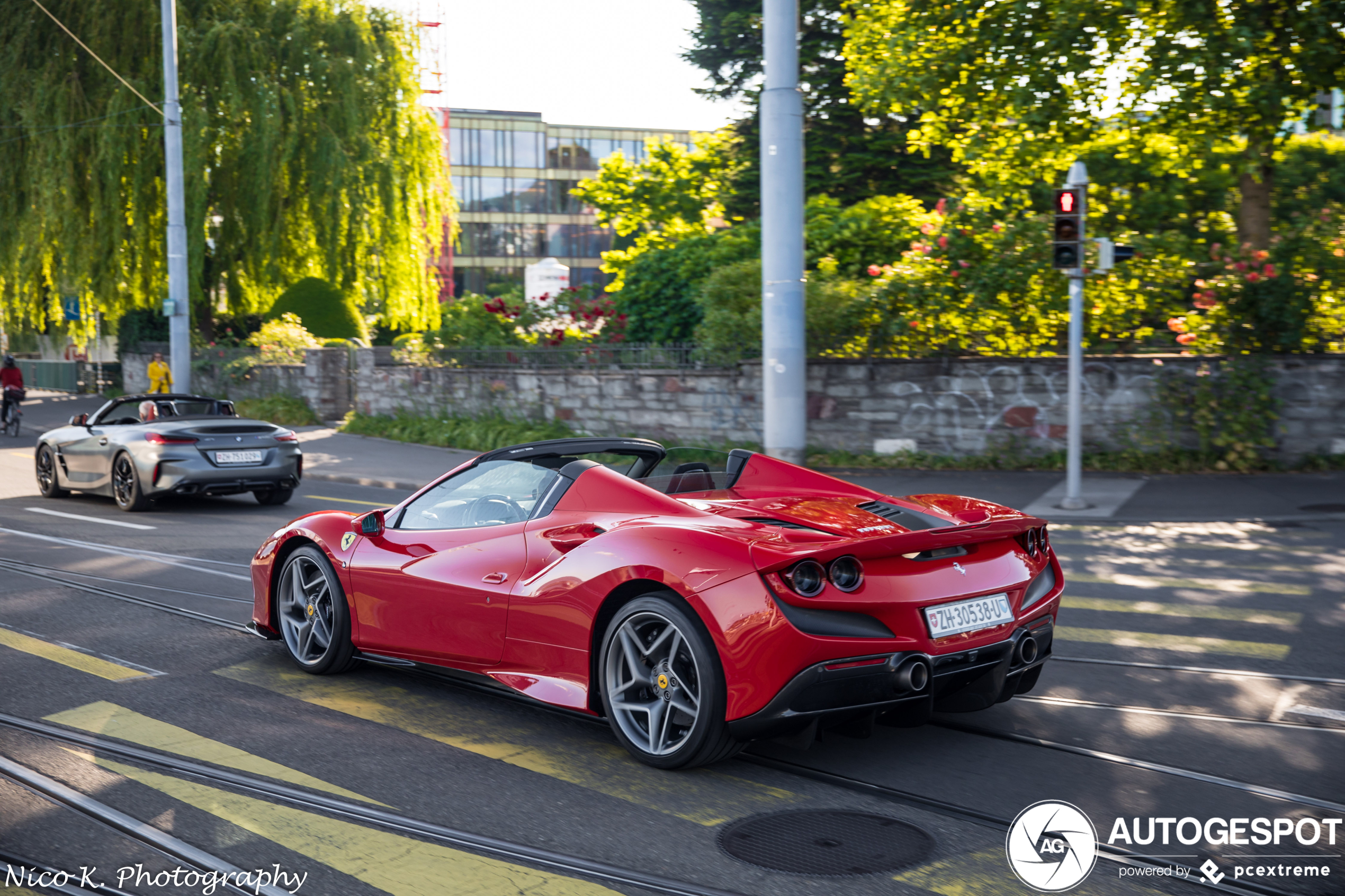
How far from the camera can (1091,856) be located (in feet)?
12.0

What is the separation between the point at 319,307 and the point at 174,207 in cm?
918

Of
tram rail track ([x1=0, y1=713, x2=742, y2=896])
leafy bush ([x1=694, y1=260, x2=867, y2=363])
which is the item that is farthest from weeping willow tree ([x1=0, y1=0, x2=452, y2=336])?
tram rail track ([x1=0, y1=713, x2=742, y2=896])

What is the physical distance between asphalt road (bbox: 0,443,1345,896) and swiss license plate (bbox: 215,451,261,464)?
18.5 ft

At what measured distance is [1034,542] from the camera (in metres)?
5.04

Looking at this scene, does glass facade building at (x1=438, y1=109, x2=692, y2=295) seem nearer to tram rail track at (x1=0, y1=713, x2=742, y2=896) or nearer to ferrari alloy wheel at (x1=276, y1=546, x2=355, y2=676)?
ferrari alloy wheel at (x1=276, y1=546, x2=355, y2=676)

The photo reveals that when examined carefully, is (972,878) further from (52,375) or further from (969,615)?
(52,375)

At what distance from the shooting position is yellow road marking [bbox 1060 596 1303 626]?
7273mm

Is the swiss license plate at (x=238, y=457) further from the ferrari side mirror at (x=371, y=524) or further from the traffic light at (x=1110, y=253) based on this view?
the traffic light at (x=1110, y=253)

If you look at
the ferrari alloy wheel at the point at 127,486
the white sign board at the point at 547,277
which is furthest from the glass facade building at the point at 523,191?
the ferrari alloy wheel at the point at 127,486

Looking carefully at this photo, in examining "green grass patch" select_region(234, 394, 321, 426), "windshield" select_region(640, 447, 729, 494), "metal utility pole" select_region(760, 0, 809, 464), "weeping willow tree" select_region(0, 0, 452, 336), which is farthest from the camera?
"weeping willow tree" select_region(0, 0, 452, 336)

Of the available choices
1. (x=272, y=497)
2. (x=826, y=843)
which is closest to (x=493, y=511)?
(x=826, y=843)

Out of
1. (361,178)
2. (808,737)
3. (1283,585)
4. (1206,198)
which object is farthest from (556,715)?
(361,178)

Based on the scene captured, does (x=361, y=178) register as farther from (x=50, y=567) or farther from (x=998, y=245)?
(x=50, y=567)

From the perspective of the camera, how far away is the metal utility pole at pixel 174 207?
22.9 metres
